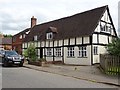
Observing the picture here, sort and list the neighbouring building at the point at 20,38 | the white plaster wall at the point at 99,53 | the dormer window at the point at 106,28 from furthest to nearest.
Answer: the neighbouring building at the point at 20,38 → the dormer window at the point at 106,28 → the white plaster wall at the point at 99,53

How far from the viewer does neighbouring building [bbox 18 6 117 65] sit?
30266 mm

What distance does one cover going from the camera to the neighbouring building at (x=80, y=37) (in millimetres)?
30266

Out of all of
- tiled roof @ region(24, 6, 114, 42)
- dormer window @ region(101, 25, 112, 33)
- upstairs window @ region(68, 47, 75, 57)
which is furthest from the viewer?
upstairs window @ region(68, 47, 75, 57)

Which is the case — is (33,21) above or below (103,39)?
above

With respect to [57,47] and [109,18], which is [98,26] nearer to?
[109,18]

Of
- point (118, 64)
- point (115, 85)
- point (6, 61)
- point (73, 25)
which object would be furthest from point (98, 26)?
point (115, 85)

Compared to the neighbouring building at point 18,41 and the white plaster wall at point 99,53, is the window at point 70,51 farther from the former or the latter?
the neighbouring building at point 18,41

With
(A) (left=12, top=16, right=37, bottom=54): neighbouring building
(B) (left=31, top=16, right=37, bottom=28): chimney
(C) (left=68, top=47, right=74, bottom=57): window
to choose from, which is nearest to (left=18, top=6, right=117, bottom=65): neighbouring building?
(C) (left=68, top=47, right=74, bottom=57): window

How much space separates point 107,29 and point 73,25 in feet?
16.9

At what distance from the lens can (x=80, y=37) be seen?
3138 cm

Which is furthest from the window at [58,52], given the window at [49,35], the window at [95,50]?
the window at [95,50]

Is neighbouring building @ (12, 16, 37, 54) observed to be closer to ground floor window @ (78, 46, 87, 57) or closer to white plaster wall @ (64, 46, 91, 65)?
white plaster wall @ (64, 46, 91, 65)

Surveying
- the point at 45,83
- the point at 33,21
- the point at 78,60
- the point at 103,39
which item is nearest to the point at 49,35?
the point at 78,60

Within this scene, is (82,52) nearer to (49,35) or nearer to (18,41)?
(49,35)
